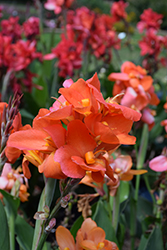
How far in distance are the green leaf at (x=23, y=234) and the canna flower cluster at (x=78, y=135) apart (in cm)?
30

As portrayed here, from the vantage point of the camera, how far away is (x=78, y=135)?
1.07 feet

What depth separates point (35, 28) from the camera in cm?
181

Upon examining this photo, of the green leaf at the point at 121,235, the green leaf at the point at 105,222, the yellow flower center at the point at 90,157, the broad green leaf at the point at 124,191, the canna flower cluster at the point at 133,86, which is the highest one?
the yellow flower center at the point at 90,157

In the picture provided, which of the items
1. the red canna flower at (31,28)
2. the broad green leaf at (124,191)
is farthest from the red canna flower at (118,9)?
the broad green leaf at (124,191)

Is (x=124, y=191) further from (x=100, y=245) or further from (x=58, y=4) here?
(x=58, y=4)

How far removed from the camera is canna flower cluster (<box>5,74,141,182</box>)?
1.03ft

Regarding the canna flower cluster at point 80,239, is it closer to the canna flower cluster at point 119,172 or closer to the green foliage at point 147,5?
the canna flower cluster at point 119,172

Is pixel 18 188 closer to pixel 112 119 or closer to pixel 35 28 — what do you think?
pixel 112 119

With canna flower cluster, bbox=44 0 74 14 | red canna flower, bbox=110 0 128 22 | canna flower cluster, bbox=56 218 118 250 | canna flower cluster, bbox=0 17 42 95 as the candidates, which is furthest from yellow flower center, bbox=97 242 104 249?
red canna flower, bbox=110 0 128 22

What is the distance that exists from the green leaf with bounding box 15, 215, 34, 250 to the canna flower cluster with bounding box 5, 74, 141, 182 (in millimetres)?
305

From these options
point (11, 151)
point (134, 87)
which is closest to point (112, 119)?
point (11, 151)

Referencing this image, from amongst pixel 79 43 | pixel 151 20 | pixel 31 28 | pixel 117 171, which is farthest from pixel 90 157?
pixel 151 20

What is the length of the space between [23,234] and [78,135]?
386 millimetres

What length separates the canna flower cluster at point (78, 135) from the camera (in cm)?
32
